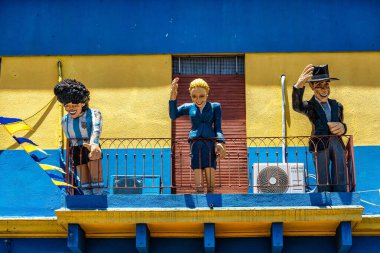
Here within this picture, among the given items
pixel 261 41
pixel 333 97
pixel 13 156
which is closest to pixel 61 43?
pixel 13 156

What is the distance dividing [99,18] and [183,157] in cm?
268

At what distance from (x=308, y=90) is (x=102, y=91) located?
10.7ft

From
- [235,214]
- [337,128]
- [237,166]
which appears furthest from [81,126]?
[337,128]

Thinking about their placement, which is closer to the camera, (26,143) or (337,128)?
(337,128)

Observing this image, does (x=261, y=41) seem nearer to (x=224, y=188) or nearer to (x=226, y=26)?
(x=226, y=26)

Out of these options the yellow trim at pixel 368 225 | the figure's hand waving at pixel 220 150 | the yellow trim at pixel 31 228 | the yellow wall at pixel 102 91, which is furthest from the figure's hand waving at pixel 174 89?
the yellow trim at pixel 368 225

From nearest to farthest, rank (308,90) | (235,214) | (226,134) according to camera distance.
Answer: (235,214) → (226,134) → (308,90)

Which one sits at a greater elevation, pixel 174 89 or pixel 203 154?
pixel 174 89

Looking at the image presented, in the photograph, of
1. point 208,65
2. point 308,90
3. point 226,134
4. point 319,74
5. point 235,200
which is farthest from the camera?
point 208,65

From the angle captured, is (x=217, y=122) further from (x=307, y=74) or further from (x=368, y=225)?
(x=368, y=225)

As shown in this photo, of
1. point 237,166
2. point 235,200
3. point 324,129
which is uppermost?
point 324,129

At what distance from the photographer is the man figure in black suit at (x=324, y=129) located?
14.6 meters

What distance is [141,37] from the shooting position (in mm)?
16719

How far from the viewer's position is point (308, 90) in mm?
16438
